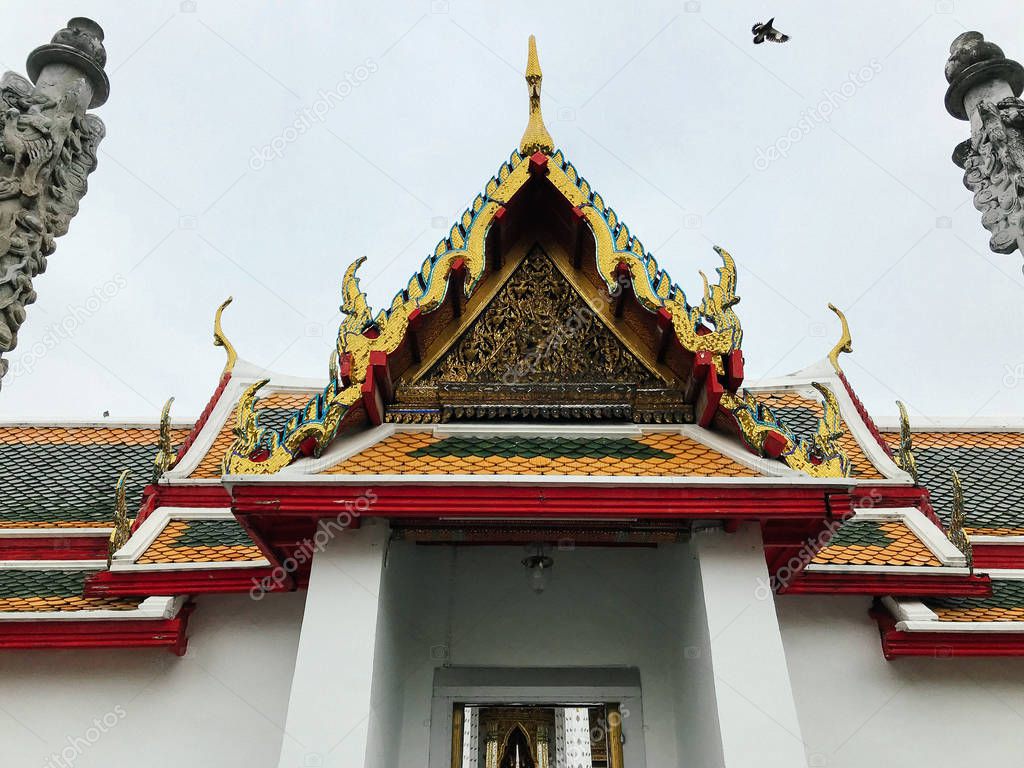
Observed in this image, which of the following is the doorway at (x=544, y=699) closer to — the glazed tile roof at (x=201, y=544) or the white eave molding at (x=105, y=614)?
the glazed tile roof at (x=201, y=544)

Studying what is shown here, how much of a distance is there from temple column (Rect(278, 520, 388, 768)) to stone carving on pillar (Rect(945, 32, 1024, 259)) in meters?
6.89

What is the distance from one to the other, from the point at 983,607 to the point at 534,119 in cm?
402

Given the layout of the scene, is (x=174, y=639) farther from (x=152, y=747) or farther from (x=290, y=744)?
(x=290, y=744)

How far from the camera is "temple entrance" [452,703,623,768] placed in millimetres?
4984

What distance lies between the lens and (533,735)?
10227mm

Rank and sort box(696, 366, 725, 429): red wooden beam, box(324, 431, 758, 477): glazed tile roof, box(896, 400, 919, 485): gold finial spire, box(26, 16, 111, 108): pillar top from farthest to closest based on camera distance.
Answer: box(26, 16, 111, 108): pillar top, box(896, 400, 919, 485): gold finial spire, box(696, 366, 725, 429): red wooden beam, box(324, 431, 758, 477): glazed tile roof

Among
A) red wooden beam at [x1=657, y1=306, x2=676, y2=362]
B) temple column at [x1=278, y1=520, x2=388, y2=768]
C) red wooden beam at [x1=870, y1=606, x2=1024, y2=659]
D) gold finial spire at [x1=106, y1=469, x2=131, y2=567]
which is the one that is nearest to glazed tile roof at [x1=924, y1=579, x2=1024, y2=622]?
red wooden beam at [x1=870, y1=606, x2=1024, y2=659]

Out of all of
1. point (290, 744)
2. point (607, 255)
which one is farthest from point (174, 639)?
point (607, 255)

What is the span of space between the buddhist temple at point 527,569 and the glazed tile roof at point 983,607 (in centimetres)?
3

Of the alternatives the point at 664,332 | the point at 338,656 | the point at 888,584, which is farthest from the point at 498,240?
the point at 888,584

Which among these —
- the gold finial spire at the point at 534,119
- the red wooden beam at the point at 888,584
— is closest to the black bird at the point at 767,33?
the gold finial spire at the point at 534,119

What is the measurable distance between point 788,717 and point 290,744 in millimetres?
2169

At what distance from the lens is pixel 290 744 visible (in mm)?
3660

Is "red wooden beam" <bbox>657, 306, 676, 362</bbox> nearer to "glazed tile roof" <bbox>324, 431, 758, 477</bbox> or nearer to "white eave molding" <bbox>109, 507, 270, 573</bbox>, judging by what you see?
"glazed tile roof" <bbox>324, 431, 758, 477</bbox>
